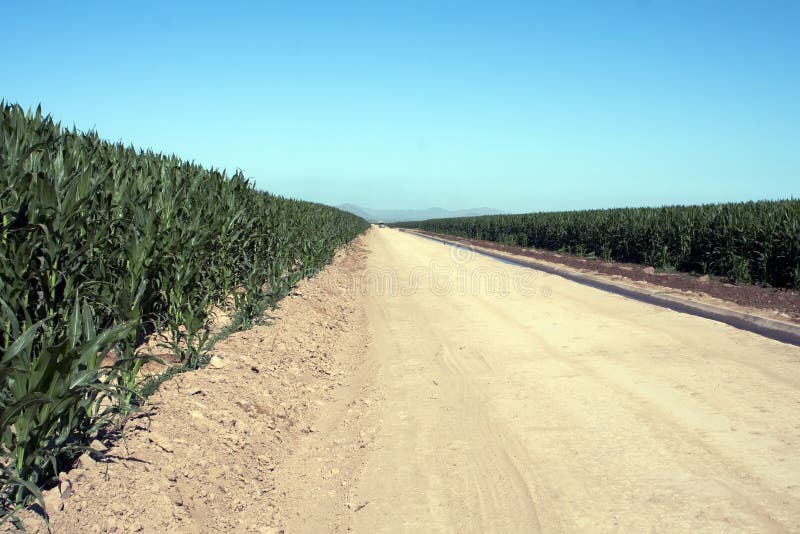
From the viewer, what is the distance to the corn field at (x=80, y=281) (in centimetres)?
316

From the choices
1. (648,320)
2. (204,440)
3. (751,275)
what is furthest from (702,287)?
(204,440)

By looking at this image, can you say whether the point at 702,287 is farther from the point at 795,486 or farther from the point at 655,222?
the point at 795,486

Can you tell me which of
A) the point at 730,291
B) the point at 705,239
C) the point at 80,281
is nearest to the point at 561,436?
the point at 80,281

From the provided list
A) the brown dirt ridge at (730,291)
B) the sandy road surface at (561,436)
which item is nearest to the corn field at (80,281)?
the sandy road surface at (561,436)

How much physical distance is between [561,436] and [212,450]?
9.82 feet

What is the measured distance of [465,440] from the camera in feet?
16.6

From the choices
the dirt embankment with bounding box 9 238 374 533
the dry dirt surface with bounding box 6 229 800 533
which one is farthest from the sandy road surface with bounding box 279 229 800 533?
the dirt embankment with bounding box 9 238 374 533

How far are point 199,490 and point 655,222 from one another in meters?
23.7

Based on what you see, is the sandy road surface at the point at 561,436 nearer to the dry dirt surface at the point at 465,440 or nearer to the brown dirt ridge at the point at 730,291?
the dry dirt surface at the point at 465,440

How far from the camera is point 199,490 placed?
4.01 m

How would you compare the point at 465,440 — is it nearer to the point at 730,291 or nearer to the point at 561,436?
the point at 561,436

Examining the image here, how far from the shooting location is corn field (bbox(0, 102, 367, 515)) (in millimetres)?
3158

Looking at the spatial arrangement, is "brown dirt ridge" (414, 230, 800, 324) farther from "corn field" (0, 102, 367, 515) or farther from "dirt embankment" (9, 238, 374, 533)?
"corn field" (0, 102, 367, 515)

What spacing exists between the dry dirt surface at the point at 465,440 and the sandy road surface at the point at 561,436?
0.02 metres
